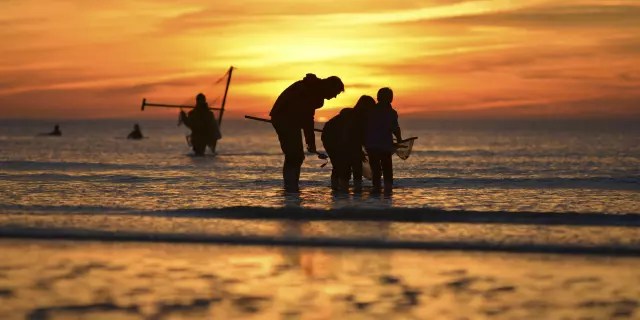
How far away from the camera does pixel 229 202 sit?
1491cm

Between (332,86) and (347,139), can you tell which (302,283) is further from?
(347,139)

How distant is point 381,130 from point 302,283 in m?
8.57

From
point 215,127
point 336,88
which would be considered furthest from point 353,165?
point 215,127

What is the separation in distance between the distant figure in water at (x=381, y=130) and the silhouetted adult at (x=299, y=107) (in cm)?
77

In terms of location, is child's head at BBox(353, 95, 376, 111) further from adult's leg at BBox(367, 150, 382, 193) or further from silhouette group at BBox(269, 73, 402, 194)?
adult's leg at BBox(367, 150, 382, 193)

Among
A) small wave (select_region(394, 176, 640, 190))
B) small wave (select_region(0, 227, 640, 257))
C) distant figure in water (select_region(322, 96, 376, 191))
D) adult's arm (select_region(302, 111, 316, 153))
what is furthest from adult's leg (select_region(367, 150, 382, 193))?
small wave (select_region(0, 227, 640, 257))

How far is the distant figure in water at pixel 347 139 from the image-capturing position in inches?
635

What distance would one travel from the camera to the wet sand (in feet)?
19.9

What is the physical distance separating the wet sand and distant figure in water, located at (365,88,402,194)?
6.49 metres

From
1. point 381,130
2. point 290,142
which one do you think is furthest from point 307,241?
point 381,130

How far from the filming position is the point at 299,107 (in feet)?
49.6

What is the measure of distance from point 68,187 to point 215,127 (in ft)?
77.9

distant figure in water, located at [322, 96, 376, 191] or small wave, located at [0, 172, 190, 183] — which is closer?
→ distant figure in water, located at [322, 96, 376, 191]

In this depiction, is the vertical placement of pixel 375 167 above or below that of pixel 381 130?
below
